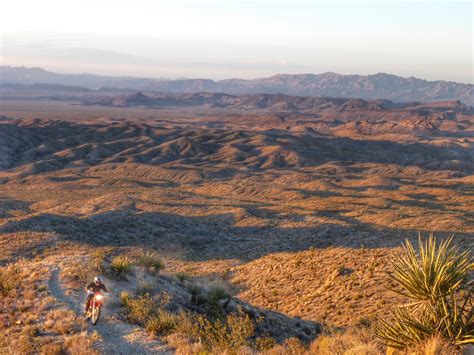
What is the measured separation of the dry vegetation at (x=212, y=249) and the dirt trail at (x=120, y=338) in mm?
56

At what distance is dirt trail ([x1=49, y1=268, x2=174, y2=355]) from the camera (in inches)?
377

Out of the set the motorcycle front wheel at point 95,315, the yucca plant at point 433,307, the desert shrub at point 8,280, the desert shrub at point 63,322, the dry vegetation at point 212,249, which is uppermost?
the yucca plant at point 433,307

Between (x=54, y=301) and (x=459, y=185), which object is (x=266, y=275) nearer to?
(x=54, y=301)

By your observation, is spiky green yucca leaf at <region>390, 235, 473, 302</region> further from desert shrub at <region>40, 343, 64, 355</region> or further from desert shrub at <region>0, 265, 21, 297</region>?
desert shrub at <region>0, 265, 21, 297</region>

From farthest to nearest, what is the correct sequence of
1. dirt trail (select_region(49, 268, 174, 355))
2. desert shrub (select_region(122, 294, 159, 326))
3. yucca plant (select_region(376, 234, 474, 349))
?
desert shrub (select_region(122, 294, 159, 326)) < dirt trail (select_region(49, 268, 174, 355)) < yucca plant (select_region(376, 234, 474, 349))

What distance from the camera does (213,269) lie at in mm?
26391

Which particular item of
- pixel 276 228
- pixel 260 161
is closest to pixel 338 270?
pixel 276 228

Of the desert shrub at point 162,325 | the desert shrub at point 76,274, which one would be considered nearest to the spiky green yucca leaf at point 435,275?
the desert shrub at point 162,325

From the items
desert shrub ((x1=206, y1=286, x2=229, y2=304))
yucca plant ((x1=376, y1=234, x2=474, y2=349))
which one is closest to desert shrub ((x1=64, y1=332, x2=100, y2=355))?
desert shrub ((x1=206, y1=286, x2=229, y2=304))

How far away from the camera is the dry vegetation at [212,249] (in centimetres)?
1069

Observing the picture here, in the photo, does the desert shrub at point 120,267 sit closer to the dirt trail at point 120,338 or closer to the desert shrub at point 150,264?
the desert shrub at point 150,264

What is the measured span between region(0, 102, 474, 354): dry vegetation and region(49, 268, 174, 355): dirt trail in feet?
0.18

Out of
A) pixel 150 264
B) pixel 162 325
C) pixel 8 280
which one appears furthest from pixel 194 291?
pixel 8 280

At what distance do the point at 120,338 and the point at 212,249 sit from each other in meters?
21.5
